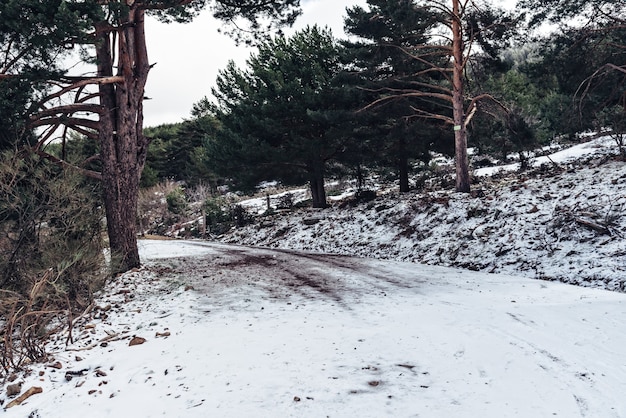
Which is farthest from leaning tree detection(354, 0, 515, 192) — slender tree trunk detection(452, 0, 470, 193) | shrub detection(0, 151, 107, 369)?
shrub detection(0, 151, 107, 369)

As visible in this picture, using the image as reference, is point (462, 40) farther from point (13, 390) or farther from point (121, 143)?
point (13, 390)

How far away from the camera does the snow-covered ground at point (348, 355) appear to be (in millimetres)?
3262

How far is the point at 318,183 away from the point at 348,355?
15.6 metres

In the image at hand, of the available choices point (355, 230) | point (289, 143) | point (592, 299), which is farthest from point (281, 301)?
point (289, 143)

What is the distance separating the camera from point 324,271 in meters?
9.16

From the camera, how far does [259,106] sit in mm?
17781

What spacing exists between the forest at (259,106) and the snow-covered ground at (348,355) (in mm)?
1100

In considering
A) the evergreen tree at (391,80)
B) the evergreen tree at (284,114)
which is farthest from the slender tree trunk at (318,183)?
the evergreen tree at (391,80)

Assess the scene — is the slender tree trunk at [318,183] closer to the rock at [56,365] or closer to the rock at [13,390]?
the rock at [56,365]

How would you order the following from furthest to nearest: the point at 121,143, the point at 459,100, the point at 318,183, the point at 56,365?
the point at 318,183
the point at 459,100
the point at 121,143
the point at 56,365

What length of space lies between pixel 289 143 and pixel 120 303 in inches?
461

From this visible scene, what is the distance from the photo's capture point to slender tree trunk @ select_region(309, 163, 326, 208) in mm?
18391

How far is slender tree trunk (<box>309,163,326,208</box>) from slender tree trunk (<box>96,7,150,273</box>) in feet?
32.1

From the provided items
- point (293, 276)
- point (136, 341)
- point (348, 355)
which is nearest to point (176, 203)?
point (293, 276)
